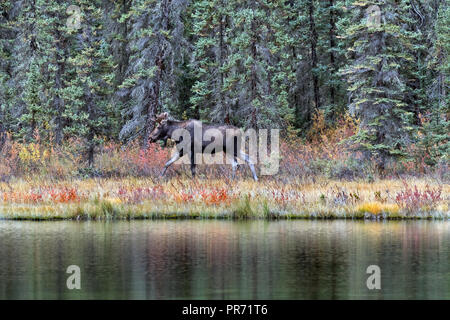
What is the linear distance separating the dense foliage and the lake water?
9.06 meters

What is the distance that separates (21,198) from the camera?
18.5 metres

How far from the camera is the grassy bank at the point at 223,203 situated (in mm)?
16812

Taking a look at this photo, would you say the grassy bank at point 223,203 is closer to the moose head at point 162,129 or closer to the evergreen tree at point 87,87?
the moose head at point 162,129

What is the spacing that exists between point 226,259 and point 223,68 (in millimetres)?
19392

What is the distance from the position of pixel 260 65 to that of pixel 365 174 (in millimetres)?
7497

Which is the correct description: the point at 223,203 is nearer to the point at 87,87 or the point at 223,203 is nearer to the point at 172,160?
the point at 172,160

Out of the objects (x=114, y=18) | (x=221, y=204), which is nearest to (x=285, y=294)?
(x=221, y=204)

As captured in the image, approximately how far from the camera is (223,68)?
29.7 metres

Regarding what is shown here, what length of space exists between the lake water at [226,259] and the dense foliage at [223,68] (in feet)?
29.7

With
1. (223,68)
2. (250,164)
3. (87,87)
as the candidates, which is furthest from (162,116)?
(223,68)

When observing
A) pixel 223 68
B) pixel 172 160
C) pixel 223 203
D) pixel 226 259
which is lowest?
pixel 226 259
